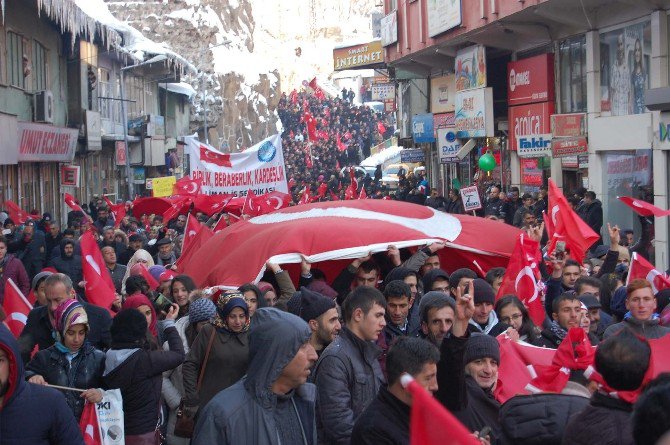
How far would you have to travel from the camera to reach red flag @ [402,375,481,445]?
3.06 m

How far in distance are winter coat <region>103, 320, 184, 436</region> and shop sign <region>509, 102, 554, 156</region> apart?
17275 mm

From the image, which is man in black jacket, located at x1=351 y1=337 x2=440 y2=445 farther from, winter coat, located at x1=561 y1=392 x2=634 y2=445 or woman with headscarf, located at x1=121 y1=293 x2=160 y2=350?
woman with headscarf, located at x1=121 y1=293 x2=160 y2=350

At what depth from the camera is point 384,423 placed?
14.2 feet

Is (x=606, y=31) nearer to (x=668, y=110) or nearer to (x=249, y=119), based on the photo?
(x=668, y=110)

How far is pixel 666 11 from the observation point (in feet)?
57.8

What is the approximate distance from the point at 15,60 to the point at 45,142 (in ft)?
6.59

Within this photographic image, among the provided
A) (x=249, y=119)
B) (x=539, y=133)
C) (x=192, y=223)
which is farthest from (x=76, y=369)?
(x=249, y=119)

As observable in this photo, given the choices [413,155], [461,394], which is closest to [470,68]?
[413,155]

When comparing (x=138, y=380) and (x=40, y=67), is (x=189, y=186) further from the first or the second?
(x=138, y=380)

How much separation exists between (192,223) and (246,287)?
23.6 ft

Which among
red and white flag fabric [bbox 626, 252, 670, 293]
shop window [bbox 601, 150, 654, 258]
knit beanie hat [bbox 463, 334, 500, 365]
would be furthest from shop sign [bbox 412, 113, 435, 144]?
knit beanie hat [bbox 463, 334, 500, 365]

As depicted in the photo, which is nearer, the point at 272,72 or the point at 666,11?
the point at 666,11

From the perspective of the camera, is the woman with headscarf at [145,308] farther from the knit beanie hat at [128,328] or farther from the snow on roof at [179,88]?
the snow on roof at [179,88]

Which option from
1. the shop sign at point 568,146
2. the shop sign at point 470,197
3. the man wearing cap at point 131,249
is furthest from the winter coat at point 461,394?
the shop sign at point 568,146
